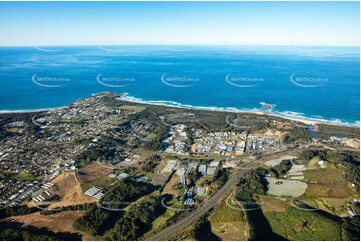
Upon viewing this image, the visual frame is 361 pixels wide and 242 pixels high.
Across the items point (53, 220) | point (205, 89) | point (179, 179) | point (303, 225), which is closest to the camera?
point (303, 225)

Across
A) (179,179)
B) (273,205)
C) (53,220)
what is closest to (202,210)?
(179,179)

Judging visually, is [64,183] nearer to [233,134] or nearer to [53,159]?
[53,159]

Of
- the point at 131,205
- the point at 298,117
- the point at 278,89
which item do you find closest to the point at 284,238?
the point at 131,205

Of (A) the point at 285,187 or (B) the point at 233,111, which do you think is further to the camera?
(B) the point at 233,111

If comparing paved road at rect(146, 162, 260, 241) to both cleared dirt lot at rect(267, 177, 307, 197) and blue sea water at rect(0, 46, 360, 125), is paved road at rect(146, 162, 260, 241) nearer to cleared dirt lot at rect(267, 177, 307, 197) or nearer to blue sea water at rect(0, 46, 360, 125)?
cleared dirt lot at rect(267, 177, 307, 197)

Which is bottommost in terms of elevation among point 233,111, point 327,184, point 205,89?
point 327,184

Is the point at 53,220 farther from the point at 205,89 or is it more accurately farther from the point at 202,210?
the point at 205,89

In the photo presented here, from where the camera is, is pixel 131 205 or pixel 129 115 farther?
pixel 129 115
